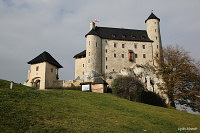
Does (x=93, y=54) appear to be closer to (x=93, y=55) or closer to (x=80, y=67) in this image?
(x=93, y=55)

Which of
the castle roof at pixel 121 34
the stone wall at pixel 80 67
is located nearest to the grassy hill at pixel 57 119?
the stone wall at pixel 80 67

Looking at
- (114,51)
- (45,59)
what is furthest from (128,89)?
(45,59)

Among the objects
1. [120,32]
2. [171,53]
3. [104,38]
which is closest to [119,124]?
[171,53]

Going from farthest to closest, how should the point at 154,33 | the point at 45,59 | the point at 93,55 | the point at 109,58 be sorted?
the point at 154,33, the point at 109,58, the point at 93,55, the point at 45,59

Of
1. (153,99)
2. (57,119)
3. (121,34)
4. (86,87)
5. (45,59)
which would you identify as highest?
(121,34)

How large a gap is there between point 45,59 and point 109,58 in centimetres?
1593

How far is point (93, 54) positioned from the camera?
49.7 meters

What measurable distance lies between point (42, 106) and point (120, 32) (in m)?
42.6

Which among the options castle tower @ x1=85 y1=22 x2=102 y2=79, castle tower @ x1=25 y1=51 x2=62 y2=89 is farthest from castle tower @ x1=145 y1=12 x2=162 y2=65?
castle tower @ x1=25 y1=51 x2=62 y2=89

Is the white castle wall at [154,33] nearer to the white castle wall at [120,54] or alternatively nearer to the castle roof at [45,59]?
the white castle wall at [120,54]

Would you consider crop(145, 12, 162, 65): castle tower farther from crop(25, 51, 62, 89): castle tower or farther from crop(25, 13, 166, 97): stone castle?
crop(25, 51, 62, 89): castle tower

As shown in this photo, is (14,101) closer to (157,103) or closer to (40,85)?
(40,85)

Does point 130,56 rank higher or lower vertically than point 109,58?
higher

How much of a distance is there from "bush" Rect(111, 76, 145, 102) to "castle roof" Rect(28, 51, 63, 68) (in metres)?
16.4
